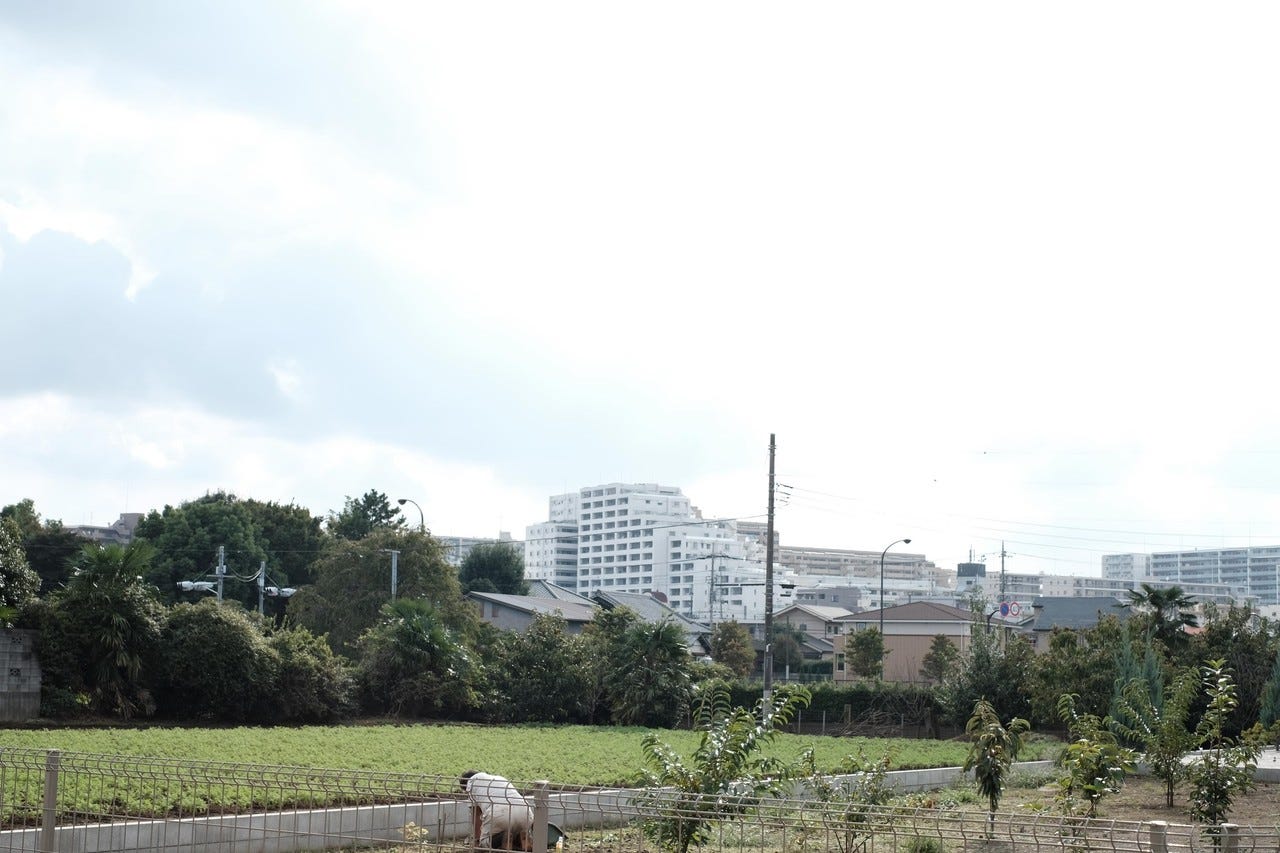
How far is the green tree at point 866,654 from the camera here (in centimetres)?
5838

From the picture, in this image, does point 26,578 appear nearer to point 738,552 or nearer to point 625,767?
point 625,767

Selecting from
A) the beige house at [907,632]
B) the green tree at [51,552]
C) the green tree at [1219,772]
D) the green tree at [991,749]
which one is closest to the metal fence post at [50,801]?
the green tree at [991,749]

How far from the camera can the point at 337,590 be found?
44750 mm

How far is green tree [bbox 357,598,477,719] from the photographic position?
29.8 metres

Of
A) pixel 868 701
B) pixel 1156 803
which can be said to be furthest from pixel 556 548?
pixel 1156 803

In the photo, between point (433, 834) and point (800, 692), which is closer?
point (800, 692)

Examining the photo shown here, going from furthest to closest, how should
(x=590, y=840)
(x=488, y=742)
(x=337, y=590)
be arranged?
(x=337, y=590) < (x=488, y=742) < (x=590, y=840)

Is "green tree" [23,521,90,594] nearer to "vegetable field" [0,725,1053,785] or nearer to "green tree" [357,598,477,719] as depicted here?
"green tree" [357,598,477,719]

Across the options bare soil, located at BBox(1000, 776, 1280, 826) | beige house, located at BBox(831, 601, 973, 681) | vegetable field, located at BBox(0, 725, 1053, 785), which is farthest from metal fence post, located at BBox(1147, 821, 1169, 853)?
beige house, located at BBox(831, 601, 973, 681)

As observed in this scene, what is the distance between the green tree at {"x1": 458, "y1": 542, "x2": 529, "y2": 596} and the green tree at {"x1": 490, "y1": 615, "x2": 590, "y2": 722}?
42932 millimetres

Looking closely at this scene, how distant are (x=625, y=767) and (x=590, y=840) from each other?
6966 millimetres

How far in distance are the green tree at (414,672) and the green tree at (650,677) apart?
395cm

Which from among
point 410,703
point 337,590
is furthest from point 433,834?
point 337,590

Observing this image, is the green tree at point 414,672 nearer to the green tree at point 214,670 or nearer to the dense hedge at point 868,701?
the green tree at point 214,670
